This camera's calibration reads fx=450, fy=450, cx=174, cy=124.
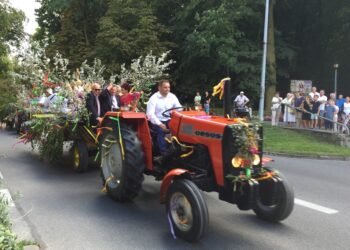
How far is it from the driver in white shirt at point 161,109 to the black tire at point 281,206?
1.68 metres

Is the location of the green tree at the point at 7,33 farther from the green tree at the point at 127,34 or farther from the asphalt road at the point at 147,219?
the asphalt road at the point at 147,219

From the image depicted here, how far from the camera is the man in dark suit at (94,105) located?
30.1 feet

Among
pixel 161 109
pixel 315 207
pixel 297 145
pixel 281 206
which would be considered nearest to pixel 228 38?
pixel 297 145

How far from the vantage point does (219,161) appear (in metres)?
5.60

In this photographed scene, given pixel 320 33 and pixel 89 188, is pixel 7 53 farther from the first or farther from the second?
pixel 320 33

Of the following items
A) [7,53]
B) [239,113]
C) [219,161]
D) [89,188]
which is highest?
[7,53]

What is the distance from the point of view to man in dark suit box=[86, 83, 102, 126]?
362 inches

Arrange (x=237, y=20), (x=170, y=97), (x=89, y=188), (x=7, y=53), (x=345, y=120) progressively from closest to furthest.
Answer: (x=170, y=97) → (x=89, y=188) → (x=345, y=120) → (x=7, y=53) → (x=237, y=20)

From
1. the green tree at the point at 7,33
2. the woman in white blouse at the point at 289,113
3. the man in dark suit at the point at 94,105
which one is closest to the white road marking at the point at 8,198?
the man in dark suit at the point at 94,105

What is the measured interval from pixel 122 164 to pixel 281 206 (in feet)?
7.92

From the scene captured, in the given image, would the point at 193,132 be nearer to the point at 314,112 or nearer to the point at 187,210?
the point at 187,210

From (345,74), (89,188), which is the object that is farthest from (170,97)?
(345,74)

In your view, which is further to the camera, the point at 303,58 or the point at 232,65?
the point at 303,58

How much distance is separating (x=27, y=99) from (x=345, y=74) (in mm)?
25073
